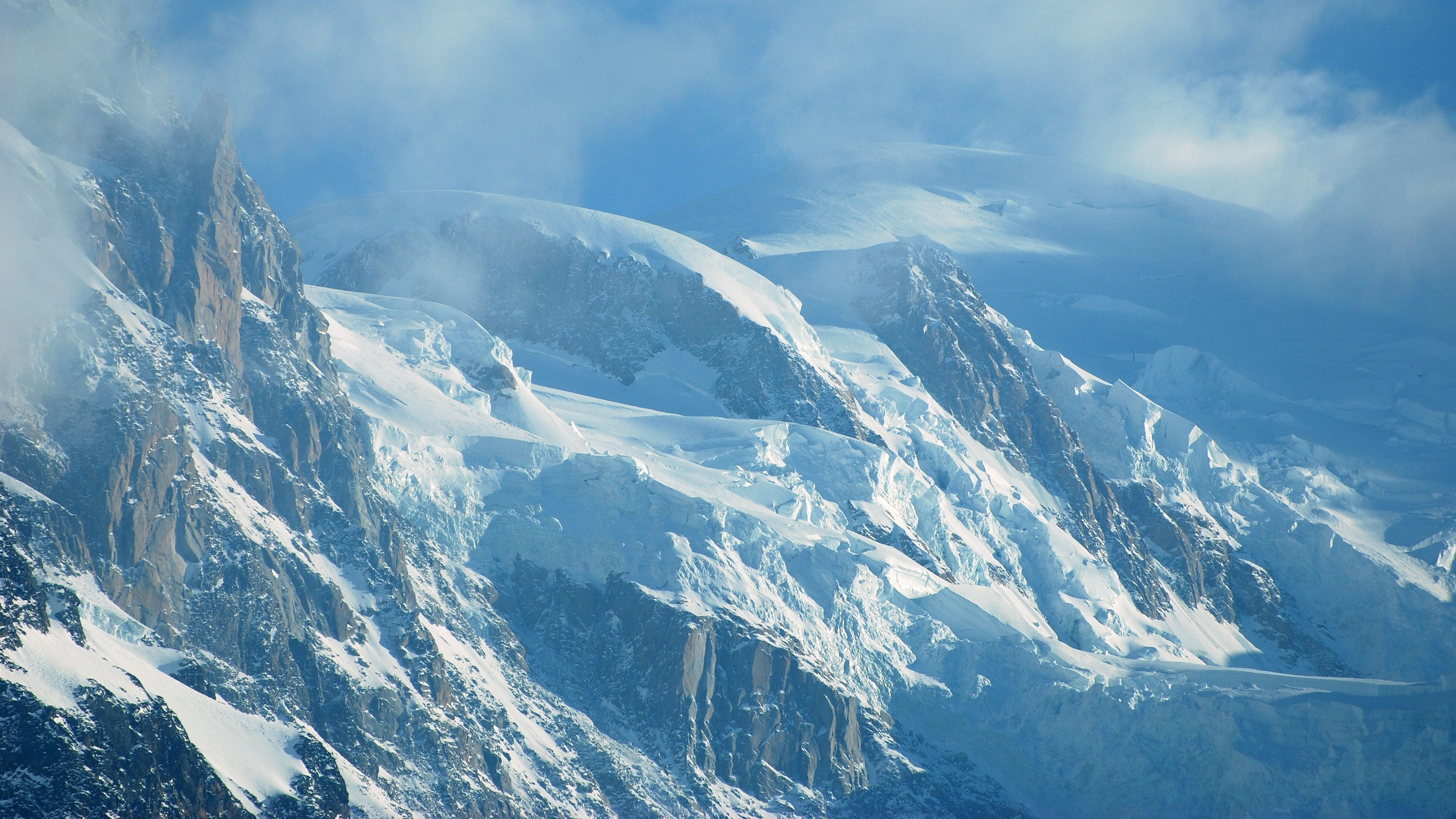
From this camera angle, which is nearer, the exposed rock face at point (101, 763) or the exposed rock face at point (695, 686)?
the exposed rock face at point (101, 763)

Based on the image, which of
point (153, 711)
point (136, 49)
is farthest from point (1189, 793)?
point (136, 49)

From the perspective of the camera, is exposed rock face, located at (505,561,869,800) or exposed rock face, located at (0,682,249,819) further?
exposed rock face, located at (505,561,869,800)

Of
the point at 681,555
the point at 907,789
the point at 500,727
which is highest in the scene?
the point at 681,555

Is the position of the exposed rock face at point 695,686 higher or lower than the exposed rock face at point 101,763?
higher

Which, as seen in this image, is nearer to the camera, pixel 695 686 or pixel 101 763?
pixel 101 763

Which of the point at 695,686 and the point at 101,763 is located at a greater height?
the point at 695,686

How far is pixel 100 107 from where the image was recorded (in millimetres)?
179125

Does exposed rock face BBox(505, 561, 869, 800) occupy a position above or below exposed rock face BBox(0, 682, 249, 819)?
above

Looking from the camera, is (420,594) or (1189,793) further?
(1189,793)

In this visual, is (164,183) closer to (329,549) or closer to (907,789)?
(329,549)

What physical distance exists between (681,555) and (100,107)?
86.4 m

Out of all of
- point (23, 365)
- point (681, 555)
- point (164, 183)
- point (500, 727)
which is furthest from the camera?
point (681, 555)

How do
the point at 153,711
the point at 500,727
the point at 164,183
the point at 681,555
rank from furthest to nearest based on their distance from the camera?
the point at 681,555
the point at 164,183
the point at 500,727
the point at 153,711

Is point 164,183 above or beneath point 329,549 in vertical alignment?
above
